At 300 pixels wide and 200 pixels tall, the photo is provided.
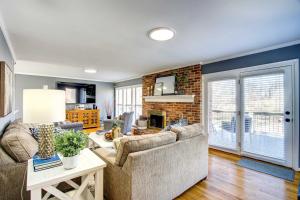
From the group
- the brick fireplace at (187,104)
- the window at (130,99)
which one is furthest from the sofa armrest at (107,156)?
the window at (130,99)

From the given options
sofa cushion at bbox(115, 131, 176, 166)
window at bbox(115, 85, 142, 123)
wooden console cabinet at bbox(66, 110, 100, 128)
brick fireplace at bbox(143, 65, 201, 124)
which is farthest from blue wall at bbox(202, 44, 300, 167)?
wooden console cabinet at bbox(66, 110, 100, 128)

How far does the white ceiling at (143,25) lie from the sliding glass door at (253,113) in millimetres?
668

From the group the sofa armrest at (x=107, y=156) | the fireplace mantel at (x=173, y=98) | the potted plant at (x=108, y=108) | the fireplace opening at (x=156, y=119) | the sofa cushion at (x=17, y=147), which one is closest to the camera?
the sofa cushion at (x=17, y=147)

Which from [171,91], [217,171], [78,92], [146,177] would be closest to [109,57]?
[171,91]

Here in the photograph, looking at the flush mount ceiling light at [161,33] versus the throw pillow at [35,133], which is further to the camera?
the throw pillow at [35,133]

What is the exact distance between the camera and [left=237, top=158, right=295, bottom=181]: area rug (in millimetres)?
2576

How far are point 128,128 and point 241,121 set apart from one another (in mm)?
3384

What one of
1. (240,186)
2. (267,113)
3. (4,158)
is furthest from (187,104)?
(4,158)

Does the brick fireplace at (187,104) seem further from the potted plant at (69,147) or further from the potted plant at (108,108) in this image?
the potted plant at (108,108)

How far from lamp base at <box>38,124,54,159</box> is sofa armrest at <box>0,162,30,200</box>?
28 centimetres

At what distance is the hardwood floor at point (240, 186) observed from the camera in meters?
2.05

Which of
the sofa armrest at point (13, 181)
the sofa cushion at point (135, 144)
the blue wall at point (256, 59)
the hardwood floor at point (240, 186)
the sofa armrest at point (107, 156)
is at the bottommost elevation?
the hardwood floor at point (240, 186)

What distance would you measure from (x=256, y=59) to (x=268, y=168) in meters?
2.11

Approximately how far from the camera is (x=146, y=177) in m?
1.63
